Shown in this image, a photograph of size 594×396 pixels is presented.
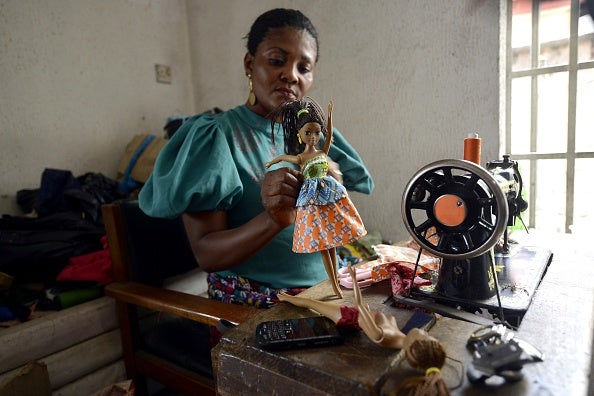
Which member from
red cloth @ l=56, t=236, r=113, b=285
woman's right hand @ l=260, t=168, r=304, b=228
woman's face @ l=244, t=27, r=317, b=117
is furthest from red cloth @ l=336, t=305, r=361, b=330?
red cloth @ l=56, t=236, r=113, b=285

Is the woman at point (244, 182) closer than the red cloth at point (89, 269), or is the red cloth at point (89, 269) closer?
Answer: the woman at point (244, 182)

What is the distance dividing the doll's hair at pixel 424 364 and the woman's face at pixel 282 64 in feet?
2.71

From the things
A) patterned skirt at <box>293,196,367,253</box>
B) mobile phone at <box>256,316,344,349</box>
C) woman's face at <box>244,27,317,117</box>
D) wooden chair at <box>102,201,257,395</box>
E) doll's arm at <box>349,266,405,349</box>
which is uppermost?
woman's face at <box>244,27,317,117</box>

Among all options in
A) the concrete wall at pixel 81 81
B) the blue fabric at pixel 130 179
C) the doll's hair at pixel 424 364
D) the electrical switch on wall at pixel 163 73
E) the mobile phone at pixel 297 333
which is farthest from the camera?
the electrical switch on wall at pixel 163 73

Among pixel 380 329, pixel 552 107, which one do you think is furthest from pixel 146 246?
pixel 552 107

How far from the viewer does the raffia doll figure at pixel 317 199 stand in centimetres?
85

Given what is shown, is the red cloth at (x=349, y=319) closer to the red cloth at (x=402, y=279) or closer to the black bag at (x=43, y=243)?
the red cloth at (x=402, y=279)

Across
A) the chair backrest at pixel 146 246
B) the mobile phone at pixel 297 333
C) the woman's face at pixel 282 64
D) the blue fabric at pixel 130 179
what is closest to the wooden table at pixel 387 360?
the mobile phone at pixel 297 333

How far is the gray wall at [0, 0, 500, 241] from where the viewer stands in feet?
5.84

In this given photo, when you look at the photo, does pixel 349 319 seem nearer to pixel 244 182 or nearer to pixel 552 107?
pixel 244 182

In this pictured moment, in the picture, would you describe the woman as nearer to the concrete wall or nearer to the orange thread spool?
the orange thread spool

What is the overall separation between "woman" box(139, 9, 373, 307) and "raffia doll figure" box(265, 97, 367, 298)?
0.26 ft

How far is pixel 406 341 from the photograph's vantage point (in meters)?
0.59

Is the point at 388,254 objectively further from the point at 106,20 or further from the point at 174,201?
the point at 106,20
